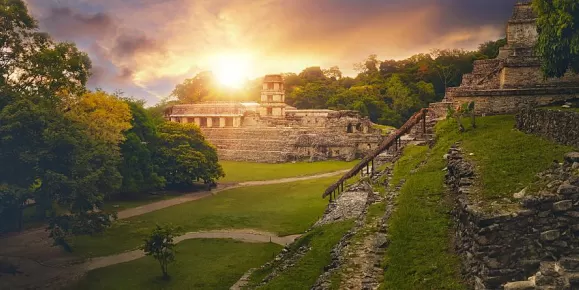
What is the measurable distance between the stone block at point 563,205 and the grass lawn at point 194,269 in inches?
481

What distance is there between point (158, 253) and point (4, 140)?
31.5ft

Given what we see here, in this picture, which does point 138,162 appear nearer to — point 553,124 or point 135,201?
point 135,201

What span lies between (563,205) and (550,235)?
59cm

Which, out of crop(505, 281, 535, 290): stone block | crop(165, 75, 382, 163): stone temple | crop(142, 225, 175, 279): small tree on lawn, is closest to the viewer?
crop(505, 281, 535, 290): stone block

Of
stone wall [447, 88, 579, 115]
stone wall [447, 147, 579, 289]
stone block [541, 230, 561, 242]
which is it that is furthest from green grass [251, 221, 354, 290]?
stone wall [447, 88, 579, 115]

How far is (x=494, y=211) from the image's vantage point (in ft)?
26.9

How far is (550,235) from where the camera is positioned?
763 cm

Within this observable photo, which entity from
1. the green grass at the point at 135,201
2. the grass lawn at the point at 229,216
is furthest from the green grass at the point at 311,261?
the green grass at the point at 135,201

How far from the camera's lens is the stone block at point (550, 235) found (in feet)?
25.0

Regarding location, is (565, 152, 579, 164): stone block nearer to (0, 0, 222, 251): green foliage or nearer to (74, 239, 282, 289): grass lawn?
(74, 239, 282, 289): grass lawn

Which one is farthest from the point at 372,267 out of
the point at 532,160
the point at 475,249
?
the point at 532,160

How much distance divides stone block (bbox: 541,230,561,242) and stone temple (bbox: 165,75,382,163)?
46.9 m

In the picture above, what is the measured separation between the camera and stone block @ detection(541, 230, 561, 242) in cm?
762

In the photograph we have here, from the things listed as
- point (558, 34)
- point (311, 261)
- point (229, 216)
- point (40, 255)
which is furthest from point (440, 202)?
point (40, 255)
